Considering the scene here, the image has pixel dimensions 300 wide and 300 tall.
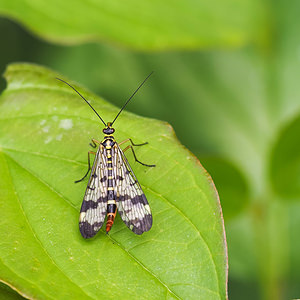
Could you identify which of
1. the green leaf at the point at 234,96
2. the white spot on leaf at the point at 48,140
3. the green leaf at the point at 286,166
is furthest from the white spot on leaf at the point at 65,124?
the green leaf at the point at 234,96

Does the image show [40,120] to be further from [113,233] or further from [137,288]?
[137,288]

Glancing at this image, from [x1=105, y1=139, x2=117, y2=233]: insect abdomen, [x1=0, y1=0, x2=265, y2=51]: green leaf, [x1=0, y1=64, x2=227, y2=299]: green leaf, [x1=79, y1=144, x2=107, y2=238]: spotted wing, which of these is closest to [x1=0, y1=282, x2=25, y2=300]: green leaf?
[x1=0, y1=64, x2=227, y2=299]: green leaf

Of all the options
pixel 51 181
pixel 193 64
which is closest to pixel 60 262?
pixel 51 181

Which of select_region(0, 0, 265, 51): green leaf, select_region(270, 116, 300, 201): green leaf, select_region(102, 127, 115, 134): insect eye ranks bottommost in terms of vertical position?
select_region(102, 127, 115, 134): insect eye

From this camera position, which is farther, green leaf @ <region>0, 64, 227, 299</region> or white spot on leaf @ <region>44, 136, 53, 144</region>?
white spot on leaf @ <region>44, 136, 53, 144</region>

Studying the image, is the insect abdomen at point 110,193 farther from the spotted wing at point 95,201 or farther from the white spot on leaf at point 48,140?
the white spot on leaf at point 48,140

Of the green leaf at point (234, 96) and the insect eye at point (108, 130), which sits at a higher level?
the green leaf at point (234, 96)

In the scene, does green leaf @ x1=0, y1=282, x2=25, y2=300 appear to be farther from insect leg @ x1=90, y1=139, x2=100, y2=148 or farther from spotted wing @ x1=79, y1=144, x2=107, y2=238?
insect leg @ x1=90, y1=139, x2=100, y2=148
